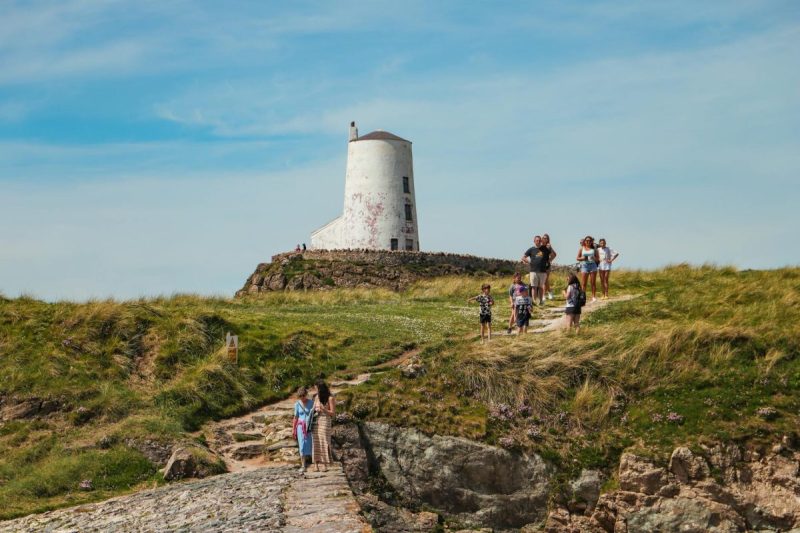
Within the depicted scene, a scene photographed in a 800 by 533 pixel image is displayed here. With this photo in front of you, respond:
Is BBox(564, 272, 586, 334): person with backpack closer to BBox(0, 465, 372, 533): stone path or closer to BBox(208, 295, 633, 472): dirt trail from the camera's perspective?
BBox(208, 295, 633, 472): dirt trail

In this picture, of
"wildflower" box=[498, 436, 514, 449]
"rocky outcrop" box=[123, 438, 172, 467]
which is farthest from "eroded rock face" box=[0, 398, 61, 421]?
"wildflower" box=[498, 436, 514, 449]

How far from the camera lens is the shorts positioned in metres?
36.6

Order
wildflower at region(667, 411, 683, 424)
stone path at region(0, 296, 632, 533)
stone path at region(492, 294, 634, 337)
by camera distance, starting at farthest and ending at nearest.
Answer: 1. stone path at region(492, 294, 634, 337)
2. wildflower at region(667, 411, 683, 424)
3. stone path at region(0, 296, 632, 533)

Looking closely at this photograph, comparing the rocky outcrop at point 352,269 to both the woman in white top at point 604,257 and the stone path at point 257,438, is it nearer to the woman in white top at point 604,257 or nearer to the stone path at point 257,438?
the woman in white top at point 604,257

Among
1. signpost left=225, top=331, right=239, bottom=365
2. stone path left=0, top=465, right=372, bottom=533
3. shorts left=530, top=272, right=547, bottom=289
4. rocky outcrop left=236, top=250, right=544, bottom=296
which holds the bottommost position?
stone path left=0, top=465, right=372, bottom=533

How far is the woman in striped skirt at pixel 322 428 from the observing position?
22.1m

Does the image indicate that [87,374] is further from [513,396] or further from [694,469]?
[694,469]

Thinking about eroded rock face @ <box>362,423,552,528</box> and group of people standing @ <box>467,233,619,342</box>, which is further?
group of people standing @ <box>467,233,619,342</box>

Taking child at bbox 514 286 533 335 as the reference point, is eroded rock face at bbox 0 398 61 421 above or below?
below

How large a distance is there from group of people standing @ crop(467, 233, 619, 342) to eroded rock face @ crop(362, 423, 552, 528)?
522 cm

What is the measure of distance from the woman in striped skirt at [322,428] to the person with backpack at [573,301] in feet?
32.5

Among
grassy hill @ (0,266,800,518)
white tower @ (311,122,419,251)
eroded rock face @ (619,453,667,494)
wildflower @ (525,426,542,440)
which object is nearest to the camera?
eroded rock face @ (619,453,667,494)

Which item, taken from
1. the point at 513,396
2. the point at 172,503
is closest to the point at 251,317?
the point at 513,396

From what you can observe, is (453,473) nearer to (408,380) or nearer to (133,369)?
(408,380)
